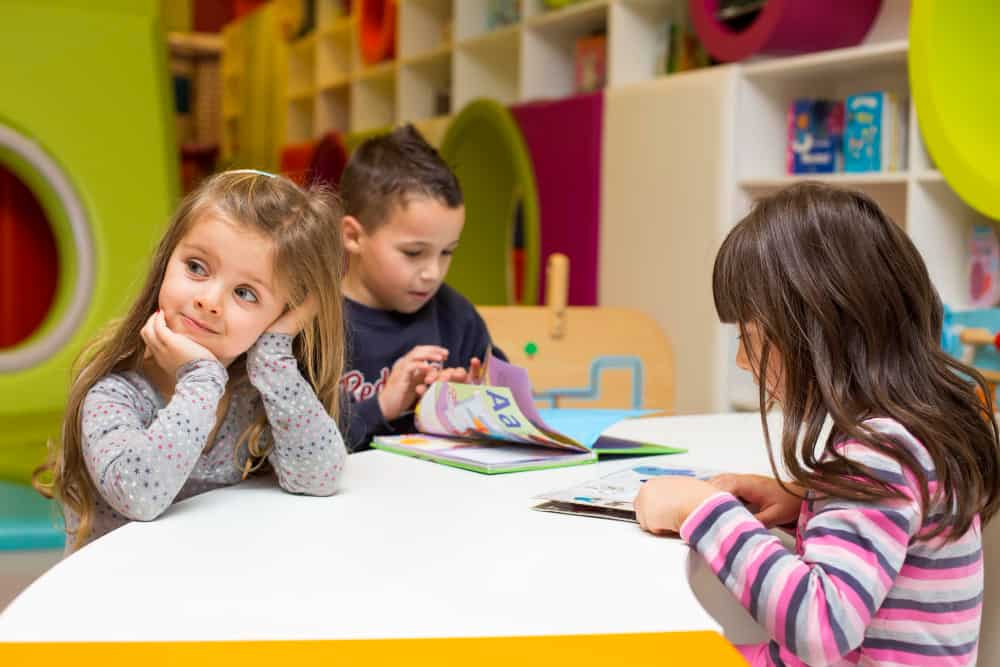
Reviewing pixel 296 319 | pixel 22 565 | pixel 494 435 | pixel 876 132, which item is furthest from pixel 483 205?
pixel 296 319

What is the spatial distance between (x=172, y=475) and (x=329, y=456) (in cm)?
16

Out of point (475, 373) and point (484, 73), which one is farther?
point (484, 73)

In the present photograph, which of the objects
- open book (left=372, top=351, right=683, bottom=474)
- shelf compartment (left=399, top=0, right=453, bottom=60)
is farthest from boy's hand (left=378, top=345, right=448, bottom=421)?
shelf compartment (left=399, top=0, right=453, bottom=60)

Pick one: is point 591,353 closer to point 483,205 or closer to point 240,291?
point 240,291

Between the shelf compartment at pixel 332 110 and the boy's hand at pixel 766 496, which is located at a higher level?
the shelf compartment at pixel 332 110

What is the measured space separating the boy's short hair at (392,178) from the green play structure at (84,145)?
0.94 metres

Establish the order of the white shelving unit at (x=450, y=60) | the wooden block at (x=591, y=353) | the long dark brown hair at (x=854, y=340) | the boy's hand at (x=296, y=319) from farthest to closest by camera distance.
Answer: the white shelving unit at (x=450, y=60) < the wooden block at (x=591, y=353) < the boy's hand at (x=296, y=319) < the long dark brown hair at (x=854, y=340)

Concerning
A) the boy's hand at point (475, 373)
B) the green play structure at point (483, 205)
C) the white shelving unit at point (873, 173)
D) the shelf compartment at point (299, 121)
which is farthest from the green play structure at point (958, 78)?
the shelf compartment at point (299, 121)

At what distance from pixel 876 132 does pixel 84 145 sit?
1874 millimetres

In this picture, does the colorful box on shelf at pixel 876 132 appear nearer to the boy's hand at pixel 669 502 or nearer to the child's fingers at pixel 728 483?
the child's fingers at pixel 728 483

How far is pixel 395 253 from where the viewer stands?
169 cm

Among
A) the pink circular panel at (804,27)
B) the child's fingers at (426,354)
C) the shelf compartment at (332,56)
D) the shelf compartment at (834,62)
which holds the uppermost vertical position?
the shelf compartment at (332,56)

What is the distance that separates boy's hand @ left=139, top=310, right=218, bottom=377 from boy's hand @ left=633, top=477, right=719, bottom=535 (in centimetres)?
43

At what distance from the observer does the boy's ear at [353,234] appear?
175 cm
